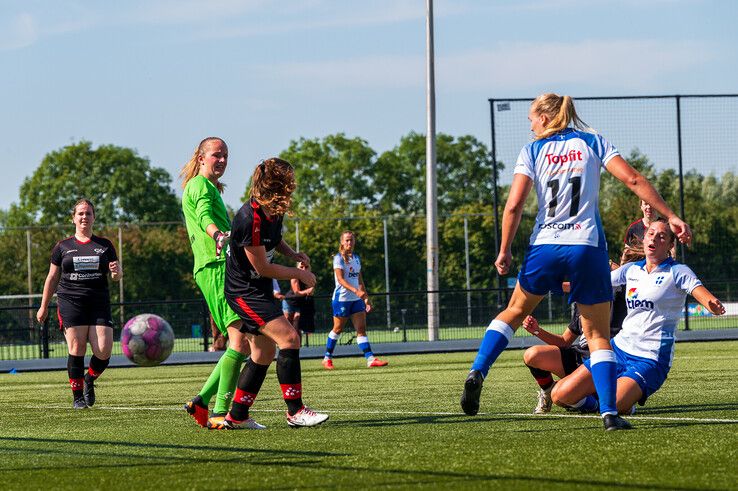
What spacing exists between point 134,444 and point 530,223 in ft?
74.3

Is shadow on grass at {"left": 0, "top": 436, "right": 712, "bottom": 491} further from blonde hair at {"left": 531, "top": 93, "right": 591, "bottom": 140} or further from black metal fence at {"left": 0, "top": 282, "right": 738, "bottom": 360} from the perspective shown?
black metal fence at {"left": 0, "top": 282, "right": 738, "bottom": 360}

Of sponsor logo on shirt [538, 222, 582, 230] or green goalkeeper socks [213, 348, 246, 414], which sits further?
green goalkeeper socks [213, 348, 246, 414]

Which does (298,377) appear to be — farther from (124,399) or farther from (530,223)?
(530,223)

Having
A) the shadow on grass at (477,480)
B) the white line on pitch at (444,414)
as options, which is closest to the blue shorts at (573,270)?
the white line on pitch at (444,414)

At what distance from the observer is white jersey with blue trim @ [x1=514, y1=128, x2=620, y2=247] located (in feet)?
22.5

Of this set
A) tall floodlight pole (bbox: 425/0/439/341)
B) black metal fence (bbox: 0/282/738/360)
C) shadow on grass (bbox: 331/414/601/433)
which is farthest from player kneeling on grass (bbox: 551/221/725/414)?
tall floodlight pole (bbox: 425/0/439/341)

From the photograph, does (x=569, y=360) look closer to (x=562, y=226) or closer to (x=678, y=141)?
(x=562, y=226)

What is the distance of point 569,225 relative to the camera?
6.86 meters

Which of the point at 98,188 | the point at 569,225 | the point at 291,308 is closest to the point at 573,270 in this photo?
the point at 569,225

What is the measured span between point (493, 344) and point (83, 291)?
16.6 ft

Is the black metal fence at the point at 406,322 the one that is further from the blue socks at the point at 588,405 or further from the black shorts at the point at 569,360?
the blue socks at the point at 588,405

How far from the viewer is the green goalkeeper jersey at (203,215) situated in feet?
25.9

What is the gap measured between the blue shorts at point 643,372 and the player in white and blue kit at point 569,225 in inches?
33.6

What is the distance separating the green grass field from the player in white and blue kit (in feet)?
1.76
